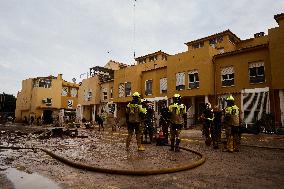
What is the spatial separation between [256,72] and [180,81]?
27.2ft

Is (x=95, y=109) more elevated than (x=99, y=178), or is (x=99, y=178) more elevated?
(x=95, y=109)

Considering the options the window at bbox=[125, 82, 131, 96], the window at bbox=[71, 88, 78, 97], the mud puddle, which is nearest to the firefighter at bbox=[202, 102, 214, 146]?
the mud puddle

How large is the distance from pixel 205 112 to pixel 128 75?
25.6 meters

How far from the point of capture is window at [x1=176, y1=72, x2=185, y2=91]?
2878 cm

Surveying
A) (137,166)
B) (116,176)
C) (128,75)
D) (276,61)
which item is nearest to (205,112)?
(137,166)

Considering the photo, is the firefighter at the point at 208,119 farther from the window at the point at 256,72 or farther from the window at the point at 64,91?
the window at the point at 64,91

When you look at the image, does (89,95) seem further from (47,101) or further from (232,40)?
(232,40)

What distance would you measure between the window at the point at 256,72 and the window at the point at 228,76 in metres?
1.73

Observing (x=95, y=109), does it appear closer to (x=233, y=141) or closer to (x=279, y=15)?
(x=279, y=15)

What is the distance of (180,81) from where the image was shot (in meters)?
29.1

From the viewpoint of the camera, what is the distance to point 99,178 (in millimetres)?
5285

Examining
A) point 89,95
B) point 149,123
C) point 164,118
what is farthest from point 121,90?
point 164,118

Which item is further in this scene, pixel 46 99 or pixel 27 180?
pixel 46 99

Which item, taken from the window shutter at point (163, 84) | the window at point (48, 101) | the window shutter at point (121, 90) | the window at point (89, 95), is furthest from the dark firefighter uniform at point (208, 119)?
the window at point (48, 101)
